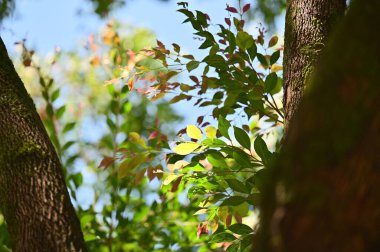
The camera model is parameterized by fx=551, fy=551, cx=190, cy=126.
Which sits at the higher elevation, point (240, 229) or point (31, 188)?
point (31, 188)

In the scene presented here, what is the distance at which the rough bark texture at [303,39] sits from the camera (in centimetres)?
160

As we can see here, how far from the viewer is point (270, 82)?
5.80ft

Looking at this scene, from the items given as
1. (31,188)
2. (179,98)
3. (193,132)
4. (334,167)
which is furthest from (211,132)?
(334,167)

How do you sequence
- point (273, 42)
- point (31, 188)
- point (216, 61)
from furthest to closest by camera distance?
point (273, 42) → point (216, 61) → point (31, 188)

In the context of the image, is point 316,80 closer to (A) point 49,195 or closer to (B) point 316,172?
(B) point 316,172

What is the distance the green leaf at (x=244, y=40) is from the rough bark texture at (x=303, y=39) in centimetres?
15

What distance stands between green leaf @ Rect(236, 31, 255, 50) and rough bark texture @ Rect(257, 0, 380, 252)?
1.06 meters

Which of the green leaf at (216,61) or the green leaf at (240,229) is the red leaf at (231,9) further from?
the green leaf at (240,229)

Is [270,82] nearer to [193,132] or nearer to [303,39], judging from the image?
[303,39]

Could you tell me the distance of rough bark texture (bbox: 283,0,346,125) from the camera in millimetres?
1604

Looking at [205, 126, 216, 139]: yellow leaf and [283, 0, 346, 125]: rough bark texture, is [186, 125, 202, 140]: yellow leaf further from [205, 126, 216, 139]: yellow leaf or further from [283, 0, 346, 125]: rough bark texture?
[283, 0, 346, 125]: rough bark texture

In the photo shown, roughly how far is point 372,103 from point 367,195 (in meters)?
0.12

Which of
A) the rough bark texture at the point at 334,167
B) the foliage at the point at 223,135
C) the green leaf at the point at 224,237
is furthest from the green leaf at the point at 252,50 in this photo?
the rough bark texture at the point at 334,167

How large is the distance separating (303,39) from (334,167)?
39.8 inches
